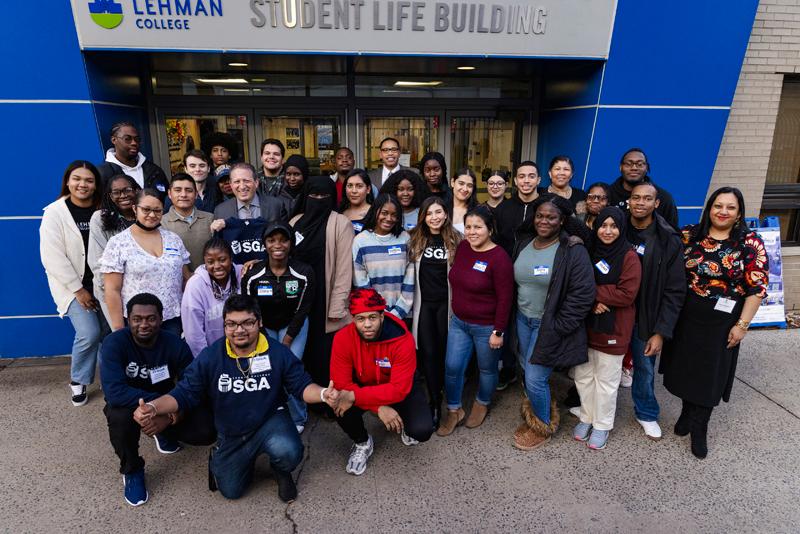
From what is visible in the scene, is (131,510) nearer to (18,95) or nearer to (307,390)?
(307,390)

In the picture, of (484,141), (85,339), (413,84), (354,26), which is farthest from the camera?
(484,141)

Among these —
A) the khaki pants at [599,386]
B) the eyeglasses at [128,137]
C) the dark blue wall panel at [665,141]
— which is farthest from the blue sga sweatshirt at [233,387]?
the dark blue wall panel at [665,141]

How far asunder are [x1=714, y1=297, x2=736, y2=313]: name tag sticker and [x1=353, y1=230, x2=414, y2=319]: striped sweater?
7.27 feet

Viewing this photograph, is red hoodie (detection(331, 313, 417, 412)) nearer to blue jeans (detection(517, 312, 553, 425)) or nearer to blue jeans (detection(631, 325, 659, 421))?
blue jeans (detection(517, 312, 553, 425))

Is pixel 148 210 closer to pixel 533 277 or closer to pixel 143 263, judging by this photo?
pixel 143 263

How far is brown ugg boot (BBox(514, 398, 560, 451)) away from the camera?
3.77 metres

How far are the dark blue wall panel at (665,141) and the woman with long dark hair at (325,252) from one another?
10.7 feet

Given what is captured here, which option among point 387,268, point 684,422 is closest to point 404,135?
point 387,268

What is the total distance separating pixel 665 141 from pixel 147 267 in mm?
5422

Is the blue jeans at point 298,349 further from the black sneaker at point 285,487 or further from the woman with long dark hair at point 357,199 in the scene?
the woman with long dark hair at point 357,199

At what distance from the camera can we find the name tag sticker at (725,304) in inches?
136

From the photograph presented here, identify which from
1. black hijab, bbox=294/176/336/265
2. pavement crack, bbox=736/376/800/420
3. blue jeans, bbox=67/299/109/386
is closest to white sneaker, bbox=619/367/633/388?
pavement crack, bbox=736/376/800/420

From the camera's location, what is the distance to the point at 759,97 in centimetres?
596

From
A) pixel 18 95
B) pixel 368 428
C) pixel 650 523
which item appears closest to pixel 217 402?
pixel 368 428
